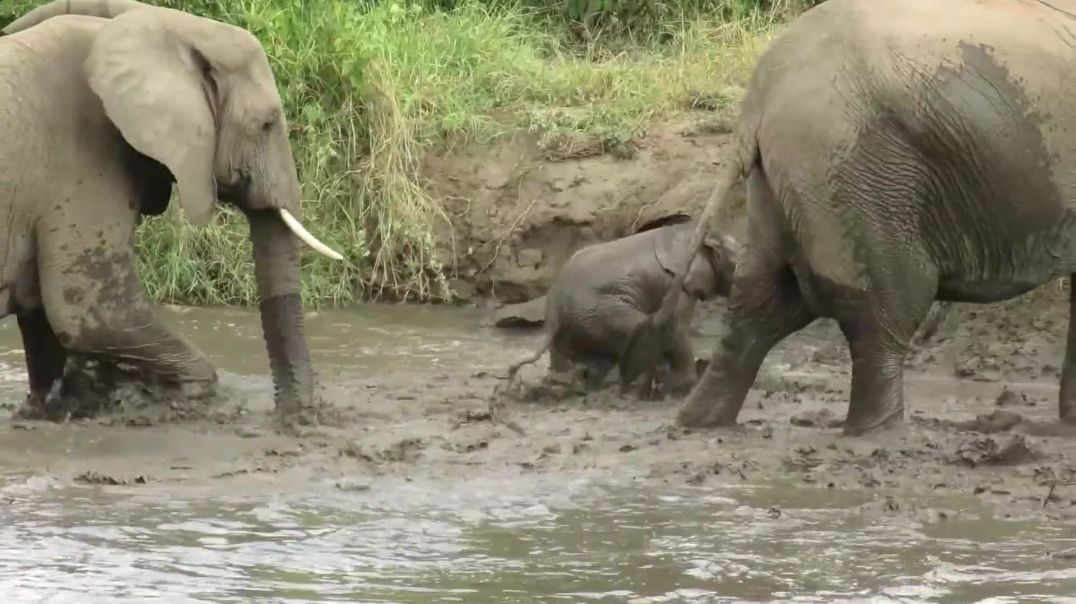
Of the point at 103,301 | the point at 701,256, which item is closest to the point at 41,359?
the point at 103,301

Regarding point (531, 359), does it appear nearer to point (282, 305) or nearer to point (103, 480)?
point (282, 305)

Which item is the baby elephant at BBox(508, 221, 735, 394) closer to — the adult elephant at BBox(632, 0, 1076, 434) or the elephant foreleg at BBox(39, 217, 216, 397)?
the adult elephant at BBox(632, 0, 1076, 434)

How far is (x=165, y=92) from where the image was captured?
724 centimetres

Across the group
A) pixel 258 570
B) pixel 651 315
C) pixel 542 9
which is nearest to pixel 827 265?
pixel 651 315

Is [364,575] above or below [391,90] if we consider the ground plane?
below

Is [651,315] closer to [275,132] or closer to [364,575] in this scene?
[275,132]

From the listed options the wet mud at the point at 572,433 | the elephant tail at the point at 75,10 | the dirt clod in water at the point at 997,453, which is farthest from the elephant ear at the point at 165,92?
the dirt clod in water at the point at 997,453

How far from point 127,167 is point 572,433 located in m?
2.02

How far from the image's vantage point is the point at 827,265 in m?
6.93

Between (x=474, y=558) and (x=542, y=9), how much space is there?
9.36 meters

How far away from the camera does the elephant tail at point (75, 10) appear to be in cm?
793

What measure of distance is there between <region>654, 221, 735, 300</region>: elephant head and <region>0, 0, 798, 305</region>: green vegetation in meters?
2.53

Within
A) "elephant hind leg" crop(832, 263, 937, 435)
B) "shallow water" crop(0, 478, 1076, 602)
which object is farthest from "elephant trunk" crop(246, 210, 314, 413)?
"elephant hind leg" crop(832, 263, 937, 435)

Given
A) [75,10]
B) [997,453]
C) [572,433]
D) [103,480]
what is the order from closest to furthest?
[103,480], [997,453], [572,433], [75,10]
